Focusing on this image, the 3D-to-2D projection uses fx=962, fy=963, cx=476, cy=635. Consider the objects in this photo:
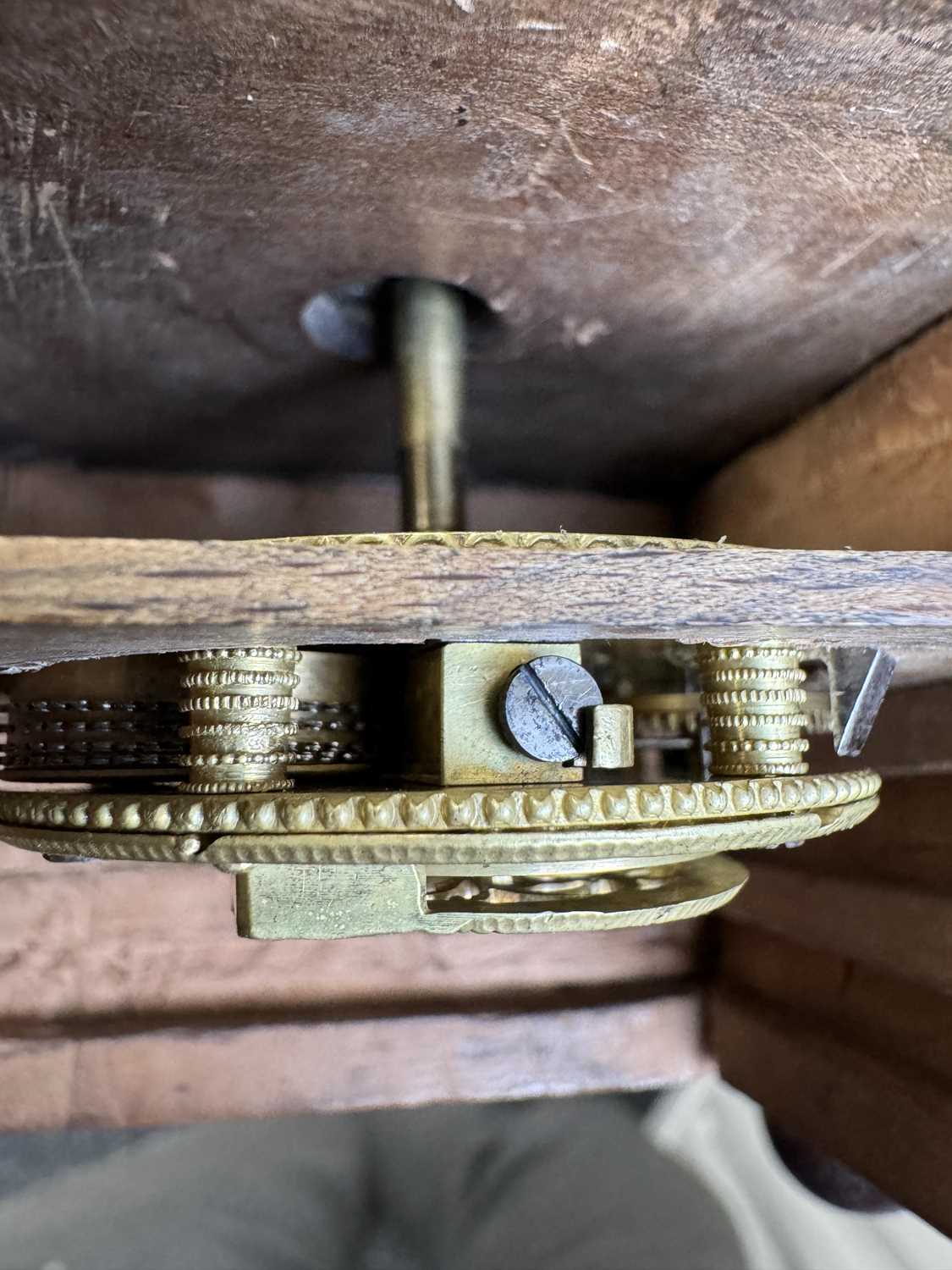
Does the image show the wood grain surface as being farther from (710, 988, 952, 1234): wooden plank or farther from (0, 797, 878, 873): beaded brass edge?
(0, 797, 878, 873): beaded brass edge

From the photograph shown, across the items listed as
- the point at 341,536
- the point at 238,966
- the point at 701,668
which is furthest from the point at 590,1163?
the point at 341,536

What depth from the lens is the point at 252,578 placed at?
42 cm

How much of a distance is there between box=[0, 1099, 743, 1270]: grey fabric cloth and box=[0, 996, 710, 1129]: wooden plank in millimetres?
111

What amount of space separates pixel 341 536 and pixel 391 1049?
30.6 inches

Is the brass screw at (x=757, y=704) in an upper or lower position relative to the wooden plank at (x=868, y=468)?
lower

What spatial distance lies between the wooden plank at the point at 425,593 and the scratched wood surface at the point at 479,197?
0.28 meters

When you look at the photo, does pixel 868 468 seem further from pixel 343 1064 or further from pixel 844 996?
pixel 343 1064

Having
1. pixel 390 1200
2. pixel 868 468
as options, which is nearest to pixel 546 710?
pixel 868 468

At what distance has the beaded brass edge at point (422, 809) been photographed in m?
0.47

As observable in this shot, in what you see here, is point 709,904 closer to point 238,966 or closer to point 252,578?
point 252,578

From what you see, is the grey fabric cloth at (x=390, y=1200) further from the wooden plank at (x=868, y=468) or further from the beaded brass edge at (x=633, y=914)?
the wooden plank at (x=868, y=468)

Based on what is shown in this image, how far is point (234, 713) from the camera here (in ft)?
1.67

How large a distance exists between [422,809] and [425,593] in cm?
12

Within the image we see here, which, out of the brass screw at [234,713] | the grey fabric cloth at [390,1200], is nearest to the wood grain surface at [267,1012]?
the grey fabric cloth at [390,1200]
